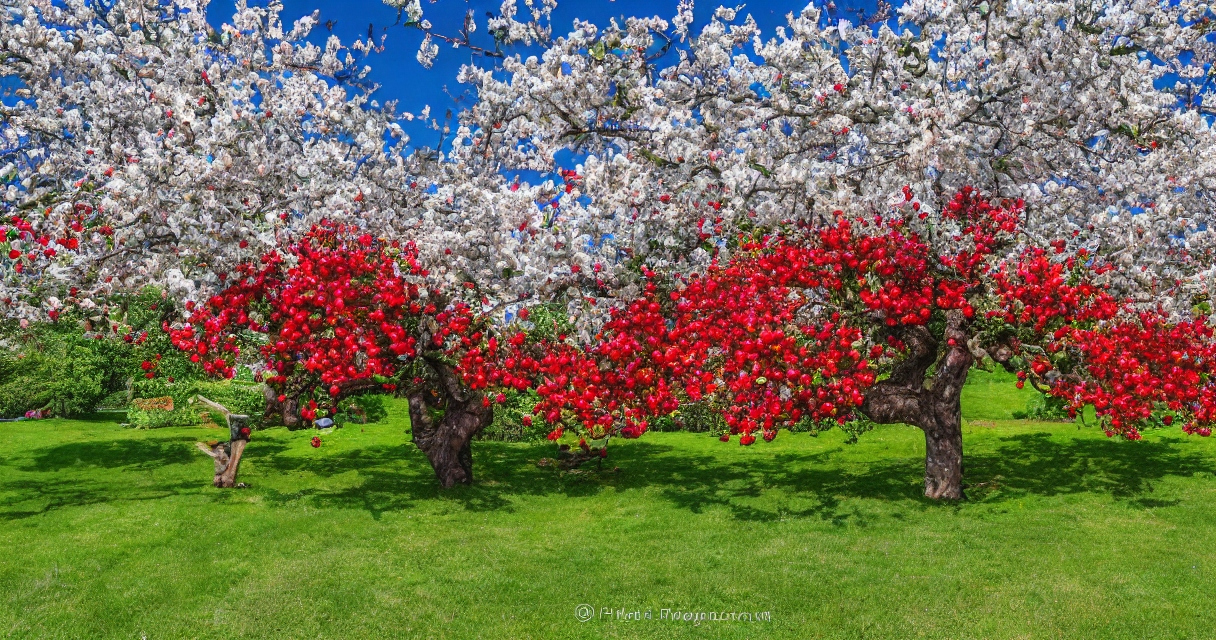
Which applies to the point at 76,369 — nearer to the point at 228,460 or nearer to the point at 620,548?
the point at 228,460

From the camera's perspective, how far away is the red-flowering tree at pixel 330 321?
14859 millimetres

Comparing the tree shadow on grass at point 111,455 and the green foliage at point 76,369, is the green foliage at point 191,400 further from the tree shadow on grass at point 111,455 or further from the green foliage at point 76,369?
the tree shadow on grass at point 111,455

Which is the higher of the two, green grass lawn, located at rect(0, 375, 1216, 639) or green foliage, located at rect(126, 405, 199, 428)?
green foliage, located at rect(126, 405, 199, 428)

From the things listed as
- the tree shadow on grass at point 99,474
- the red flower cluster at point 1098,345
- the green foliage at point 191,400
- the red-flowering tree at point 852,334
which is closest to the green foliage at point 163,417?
the green foliage at point 191,400

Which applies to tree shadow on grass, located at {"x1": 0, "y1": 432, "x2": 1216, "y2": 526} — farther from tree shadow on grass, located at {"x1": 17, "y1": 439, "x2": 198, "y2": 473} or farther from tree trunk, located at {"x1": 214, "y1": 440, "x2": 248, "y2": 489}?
tree trunk, located at {"x1": 214, "y1": 440, "x2": 248, "y2": 489}

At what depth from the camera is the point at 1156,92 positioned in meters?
13.1

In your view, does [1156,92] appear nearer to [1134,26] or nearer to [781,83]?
[1134,26]

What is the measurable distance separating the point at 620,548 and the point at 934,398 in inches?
264

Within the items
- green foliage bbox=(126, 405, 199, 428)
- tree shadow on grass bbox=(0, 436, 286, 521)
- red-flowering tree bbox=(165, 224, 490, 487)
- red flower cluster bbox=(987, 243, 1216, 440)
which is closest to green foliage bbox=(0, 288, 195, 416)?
green foliage bbox=(126, 405, 199, 428)

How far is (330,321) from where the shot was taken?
1486cm

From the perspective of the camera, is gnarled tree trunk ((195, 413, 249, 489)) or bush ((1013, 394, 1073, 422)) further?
bush ((1013, 394, 1073, 422))

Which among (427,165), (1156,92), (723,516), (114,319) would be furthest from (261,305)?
(1156,92)

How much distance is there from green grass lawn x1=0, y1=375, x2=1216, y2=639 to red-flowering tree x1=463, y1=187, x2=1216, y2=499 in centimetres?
197

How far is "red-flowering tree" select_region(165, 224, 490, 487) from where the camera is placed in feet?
48.8
